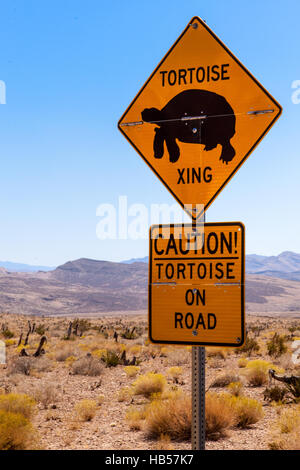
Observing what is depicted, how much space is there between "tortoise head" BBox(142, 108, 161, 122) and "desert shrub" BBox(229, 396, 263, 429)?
6.16 m

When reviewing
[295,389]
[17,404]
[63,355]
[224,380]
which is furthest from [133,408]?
[63,355]

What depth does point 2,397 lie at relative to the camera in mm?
8219

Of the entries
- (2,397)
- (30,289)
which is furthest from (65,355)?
(30,289)

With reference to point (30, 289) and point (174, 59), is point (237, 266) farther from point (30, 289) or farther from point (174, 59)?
point (30, 289)

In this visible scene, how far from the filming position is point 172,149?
3555 millimetres

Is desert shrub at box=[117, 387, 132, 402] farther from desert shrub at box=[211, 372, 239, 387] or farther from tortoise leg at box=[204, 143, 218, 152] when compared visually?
tortoise leg at box=[204, 143, 218, 152]

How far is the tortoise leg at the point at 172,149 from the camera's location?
353cm

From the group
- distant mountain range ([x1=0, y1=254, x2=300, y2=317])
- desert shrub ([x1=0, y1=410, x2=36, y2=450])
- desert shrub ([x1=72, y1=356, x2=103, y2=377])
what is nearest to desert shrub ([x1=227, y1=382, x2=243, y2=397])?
desert shrub ([x1=72, y1=356, x2=103, y2=377])

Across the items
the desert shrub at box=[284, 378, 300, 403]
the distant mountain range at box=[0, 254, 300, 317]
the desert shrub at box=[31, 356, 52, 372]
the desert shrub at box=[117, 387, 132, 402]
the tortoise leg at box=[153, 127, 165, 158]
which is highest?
the tortoise leg at box=[153, 127, 165, 158]

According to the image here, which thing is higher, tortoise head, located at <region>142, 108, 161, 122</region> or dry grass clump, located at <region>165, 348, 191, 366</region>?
tortoise head, located at <region>142, 108, 161, 122</region>

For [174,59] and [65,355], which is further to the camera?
[65,355]

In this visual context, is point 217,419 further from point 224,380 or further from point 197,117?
point 197,117

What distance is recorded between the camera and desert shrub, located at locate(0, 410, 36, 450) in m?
6.30

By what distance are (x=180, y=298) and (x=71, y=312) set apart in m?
107
